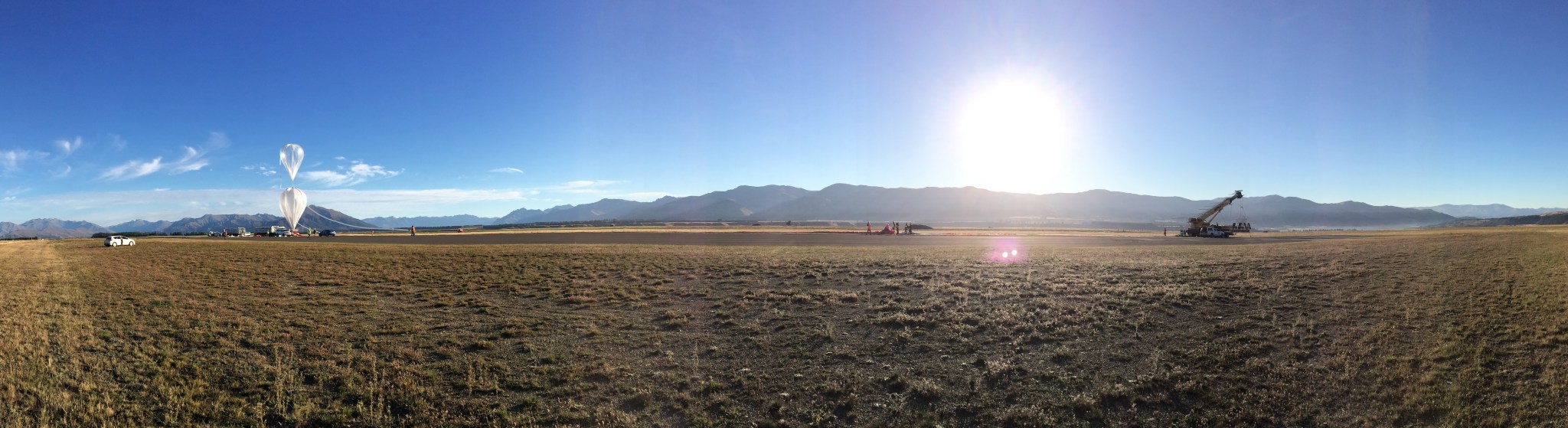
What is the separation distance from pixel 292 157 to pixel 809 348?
50819 millimetres

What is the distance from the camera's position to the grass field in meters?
8.62

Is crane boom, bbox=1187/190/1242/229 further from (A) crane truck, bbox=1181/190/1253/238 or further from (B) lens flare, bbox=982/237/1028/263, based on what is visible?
(B) lens flare, bbox=982/237/1028/263

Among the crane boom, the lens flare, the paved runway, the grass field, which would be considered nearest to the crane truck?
the crane boom

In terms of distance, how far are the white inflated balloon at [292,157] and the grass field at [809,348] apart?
23359 millimetres

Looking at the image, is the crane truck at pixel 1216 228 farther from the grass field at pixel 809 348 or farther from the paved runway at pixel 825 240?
the grass field at pixel 809 348

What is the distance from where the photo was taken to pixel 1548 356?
10.2 meters

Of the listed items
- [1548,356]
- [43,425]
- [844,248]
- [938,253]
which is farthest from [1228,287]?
[43,425]

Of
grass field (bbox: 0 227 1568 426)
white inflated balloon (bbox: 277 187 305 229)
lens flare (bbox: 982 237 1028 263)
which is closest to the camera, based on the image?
grass field (bbox: 0 227 1568 426)

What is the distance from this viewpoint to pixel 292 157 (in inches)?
1745

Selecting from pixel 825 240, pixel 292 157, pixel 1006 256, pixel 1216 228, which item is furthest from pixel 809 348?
pixel 1216 228

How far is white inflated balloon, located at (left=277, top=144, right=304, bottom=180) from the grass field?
2336cm

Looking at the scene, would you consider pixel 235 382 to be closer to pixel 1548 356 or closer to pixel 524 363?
pixel 524 363

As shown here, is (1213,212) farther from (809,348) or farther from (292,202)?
(292,202)

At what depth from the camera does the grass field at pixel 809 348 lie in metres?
8.62
